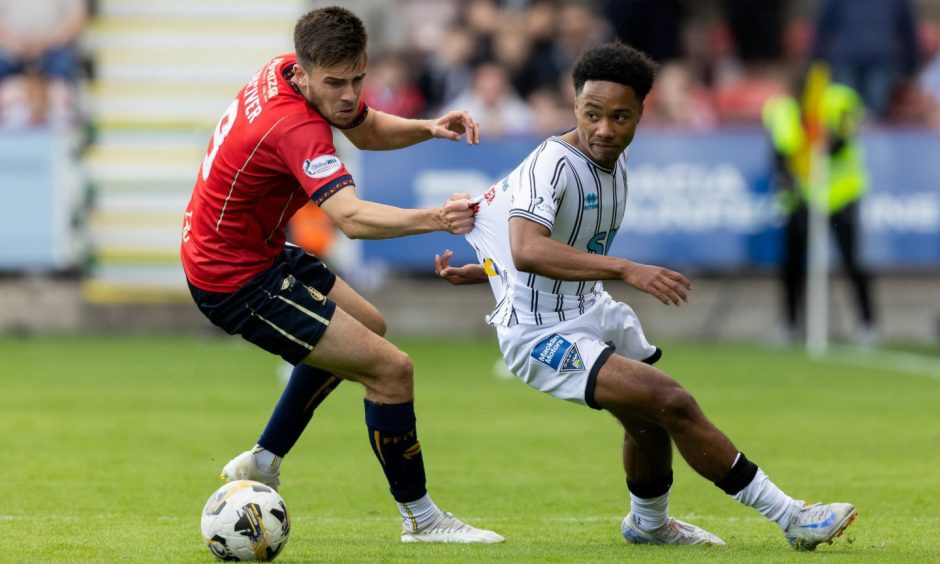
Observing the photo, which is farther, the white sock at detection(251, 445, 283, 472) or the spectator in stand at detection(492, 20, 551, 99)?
the spectator in stand at detection(492, 20, 551, 99)

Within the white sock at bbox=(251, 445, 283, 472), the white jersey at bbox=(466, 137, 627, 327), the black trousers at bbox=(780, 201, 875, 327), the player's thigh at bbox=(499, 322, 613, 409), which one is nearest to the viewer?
the player's thigh at bbox=(499, 322, 613, 409)

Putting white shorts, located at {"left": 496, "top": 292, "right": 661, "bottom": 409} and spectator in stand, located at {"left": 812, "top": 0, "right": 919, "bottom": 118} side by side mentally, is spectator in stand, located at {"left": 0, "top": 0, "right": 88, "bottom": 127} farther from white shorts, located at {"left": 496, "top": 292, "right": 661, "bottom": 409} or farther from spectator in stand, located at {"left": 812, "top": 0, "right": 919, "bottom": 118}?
white shorts, located at {"left": 496, "top": 292, "right": 661, "bottom": 409}

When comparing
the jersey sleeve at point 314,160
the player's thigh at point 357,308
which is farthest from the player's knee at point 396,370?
the jersey sleeve at point 314,160

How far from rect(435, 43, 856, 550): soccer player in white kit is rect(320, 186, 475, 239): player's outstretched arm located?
0.25 m

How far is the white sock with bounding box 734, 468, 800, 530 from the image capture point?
20.1ft

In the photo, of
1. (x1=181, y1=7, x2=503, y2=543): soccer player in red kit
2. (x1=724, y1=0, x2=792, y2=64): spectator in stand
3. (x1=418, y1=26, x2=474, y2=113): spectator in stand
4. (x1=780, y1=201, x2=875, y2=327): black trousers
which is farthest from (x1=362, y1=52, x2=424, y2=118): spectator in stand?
(x1=181, y1=7, x2=503, y2=543): soccer player in red kit

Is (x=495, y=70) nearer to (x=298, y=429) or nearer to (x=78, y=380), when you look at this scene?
(x=78, y=380)

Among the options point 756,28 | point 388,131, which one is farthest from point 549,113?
point 388,131

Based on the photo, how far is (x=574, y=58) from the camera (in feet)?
59.4

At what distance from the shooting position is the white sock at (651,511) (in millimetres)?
6562

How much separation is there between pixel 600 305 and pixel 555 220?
1.43 feet

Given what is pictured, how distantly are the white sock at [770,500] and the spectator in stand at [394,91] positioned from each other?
12.3 metres

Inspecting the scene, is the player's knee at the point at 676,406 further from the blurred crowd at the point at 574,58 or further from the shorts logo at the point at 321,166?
the blurred crowd at the point at 574,58

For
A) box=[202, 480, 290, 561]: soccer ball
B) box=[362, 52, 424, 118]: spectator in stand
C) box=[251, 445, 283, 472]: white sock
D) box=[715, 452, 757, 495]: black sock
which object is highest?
box=[715, 452, 757, 495]: black sock
